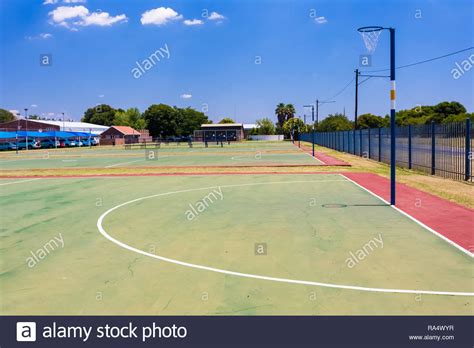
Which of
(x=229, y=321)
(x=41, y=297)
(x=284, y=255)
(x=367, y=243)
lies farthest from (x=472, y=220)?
(x=41, y=297)

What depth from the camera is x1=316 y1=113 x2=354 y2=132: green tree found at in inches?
4742

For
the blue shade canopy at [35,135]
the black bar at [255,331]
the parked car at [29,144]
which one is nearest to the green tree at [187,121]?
the blue shade canopy at [35,135]

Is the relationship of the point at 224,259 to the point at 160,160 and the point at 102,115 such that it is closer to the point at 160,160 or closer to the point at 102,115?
the point at 160,160

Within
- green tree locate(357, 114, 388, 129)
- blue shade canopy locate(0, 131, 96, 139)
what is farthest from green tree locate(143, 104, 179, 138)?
green tree locate(357, 114, 388, 129)

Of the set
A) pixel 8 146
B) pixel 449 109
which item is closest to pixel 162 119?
pixel 8 146

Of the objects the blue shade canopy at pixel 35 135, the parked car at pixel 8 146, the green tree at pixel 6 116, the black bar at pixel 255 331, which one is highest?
the green tree at pixel 6 116

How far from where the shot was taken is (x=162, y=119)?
13462cm

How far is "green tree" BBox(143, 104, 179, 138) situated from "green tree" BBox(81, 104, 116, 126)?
132 ft

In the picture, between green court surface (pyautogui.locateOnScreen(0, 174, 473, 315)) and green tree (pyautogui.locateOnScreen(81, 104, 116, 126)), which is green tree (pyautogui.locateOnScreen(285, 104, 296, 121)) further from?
green court surface (pyautogui.locateOnScreen(0, 174, 473, 315))

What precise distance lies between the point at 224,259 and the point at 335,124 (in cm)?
11885

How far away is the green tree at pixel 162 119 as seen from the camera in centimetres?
13438

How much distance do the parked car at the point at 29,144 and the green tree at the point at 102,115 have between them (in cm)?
8735

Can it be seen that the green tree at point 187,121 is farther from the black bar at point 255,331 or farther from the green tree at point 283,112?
the black bar at point 255,331

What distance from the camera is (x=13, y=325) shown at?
5977mm
